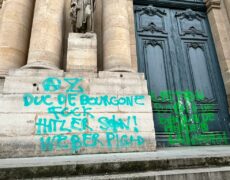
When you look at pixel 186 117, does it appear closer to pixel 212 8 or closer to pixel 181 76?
pixel 181 76

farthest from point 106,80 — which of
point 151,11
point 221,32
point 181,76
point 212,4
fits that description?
point 212,4

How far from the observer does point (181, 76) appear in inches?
261

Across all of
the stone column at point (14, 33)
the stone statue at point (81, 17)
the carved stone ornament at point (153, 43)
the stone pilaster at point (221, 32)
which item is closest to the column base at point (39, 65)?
the stone column at point (14, 33)

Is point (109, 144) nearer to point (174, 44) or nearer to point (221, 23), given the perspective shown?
point (174, 44)

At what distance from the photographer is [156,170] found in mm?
2600

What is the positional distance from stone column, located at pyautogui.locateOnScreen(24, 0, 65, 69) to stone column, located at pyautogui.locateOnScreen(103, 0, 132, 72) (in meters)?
1.39

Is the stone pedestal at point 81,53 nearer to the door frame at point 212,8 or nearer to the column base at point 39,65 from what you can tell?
the column base at point 39,65

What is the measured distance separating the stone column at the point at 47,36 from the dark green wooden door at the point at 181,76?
9.28 ft

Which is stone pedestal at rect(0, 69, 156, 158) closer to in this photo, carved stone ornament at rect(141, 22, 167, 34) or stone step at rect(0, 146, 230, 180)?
stone step at rect(0, 146, 230, 180)

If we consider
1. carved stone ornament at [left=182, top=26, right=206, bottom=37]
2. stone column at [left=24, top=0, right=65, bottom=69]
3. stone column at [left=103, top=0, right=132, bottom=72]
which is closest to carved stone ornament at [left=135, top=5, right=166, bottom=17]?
carved stone ornament at [left=182, top=26, right=206, bottom=37]

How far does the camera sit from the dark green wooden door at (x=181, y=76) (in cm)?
591


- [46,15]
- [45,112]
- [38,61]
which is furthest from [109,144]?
[46,15]

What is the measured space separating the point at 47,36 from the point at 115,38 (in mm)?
1974

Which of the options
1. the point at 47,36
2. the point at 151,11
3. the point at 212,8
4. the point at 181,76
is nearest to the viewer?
the point at 47,36
